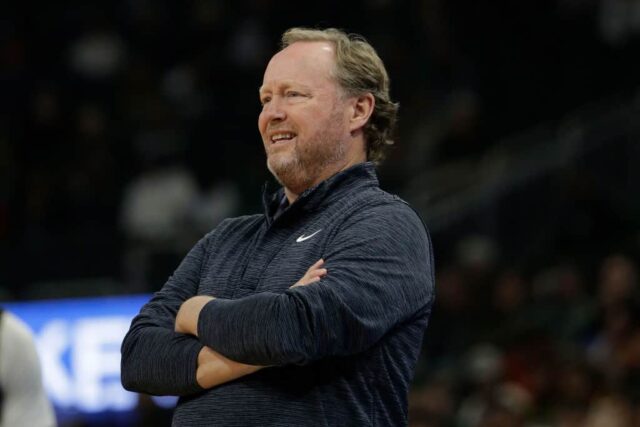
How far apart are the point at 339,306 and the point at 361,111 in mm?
789

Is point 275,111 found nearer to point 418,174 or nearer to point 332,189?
point 332,189

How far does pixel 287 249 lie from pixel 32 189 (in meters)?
9.58

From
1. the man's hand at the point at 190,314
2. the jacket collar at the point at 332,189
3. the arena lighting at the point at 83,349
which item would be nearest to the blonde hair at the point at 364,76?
the jacket collar at the point at 332,189

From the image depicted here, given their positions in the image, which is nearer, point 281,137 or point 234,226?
point 281,137

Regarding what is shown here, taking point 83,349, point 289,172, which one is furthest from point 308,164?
point 83,349

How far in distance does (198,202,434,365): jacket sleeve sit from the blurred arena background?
4518 millimetres

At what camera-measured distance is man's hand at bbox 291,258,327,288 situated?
323 cm


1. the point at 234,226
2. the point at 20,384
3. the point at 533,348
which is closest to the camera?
the point at 234,226

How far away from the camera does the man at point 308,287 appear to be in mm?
3164

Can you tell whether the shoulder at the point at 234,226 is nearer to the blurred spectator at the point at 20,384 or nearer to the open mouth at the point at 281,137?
the open mouth at the point at 281,137

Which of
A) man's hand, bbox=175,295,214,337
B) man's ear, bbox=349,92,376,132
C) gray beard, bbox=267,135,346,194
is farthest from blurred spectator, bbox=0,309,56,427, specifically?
man's ear, bbox=349,92,376,132

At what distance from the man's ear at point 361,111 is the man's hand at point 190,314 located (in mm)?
666

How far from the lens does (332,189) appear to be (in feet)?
11.8

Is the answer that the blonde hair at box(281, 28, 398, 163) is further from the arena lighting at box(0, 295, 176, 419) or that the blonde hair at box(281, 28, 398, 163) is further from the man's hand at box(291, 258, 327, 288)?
the arena lighting at box(0, 295, 176, 419)
